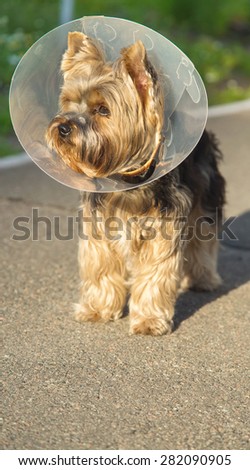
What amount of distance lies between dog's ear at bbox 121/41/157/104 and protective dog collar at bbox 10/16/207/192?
0.15m

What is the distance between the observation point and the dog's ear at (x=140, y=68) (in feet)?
16.0

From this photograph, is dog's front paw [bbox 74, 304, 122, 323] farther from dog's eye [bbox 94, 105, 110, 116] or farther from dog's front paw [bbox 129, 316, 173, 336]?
dog's eye [bbox 94, 105, 110, 116]

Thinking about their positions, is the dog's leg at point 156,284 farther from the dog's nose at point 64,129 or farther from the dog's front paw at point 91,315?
the dog's nose at point 64,129

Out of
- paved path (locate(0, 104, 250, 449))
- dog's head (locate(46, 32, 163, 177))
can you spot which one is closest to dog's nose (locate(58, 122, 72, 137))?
dog's head (locate(46, 32, 163, 177))

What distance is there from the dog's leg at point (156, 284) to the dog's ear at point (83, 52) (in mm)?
1062

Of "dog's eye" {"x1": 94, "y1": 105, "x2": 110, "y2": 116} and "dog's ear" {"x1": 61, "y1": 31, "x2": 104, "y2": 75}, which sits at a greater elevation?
"dog's ear" {"x1": 61, "y1": 31, "x2": 104, "y2": 75}

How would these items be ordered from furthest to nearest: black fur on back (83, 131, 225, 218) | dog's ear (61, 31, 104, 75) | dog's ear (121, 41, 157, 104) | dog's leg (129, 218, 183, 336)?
dog's leg (129, 218, 183, 336) < black fur on back (83, 131, 225, 218) < dog's ear (61, 31, 104, 75) < dog's ear (121, 41, 157, 104)

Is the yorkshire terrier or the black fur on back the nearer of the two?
the yorkshire terrier

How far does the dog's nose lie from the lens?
507cm

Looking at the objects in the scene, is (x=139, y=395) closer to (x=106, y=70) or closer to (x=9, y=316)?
(x=9, y=316)

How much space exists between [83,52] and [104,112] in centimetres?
36

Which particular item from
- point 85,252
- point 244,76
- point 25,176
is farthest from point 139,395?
point 244,76

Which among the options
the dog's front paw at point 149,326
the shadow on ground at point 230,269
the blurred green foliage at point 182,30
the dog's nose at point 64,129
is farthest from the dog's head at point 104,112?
the blurred green foliage at point 182,30

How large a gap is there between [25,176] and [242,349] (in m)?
4.09
